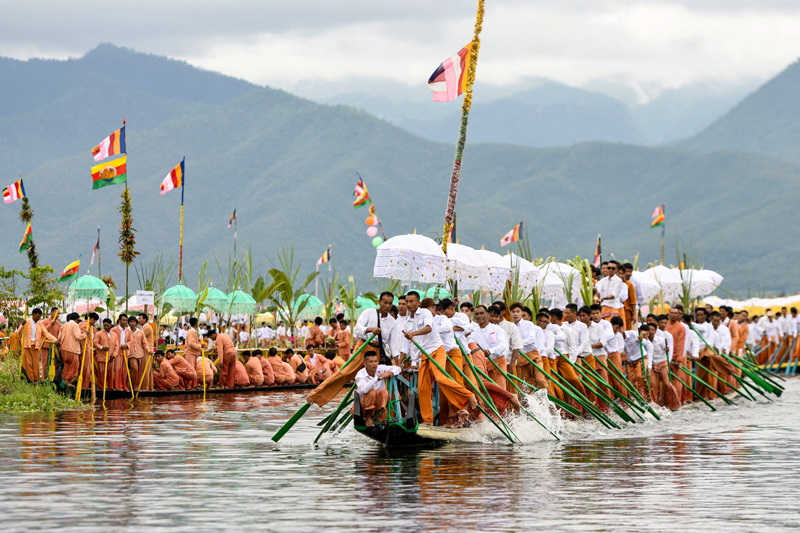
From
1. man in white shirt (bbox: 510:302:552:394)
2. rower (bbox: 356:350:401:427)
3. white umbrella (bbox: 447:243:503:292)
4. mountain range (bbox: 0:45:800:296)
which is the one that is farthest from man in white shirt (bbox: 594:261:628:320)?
mountain range (bbox: 0:45:800:296)

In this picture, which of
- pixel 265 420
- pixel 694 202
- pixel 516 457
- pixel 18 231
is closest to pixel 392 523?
pixel 516 457

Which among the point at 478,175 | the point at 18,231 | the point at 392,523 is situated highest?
the point at 478,175

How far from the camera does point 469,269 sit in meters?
17.8

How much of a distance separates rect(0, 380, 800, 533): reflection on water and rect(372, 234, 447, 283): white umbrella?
8.45 ft

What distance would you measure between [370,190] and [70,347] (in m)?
136

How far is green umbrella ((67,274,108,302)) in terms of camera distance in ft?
85.5

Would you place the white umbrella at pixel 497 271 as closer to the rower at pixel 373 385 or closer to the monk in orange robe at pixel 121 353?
the rower at pixel 373 385

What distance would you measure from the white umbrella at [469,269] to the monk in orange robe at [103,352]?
6701 millimetres

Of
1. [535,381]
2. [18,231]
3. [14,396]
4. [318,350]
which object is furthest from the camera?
[18,231]

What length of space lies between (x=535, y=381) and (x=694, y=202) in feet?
504

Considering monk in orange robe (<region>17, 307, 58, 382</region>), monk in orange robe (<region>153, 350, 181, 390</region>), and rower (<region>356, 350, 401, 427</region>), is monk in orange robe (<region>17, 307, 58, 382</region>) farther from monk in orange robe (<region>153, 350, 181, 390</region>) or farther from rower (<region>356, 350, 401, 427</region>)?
rower (<region>356, 350, 401, 427</region>)

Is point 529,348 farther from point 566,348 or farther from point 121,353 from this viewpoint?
point 121,353

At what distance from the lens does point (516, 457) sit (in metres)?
11.9

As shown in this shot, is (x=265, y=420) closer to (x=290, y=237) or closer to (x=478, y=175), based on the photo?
(x=290, y=237)
